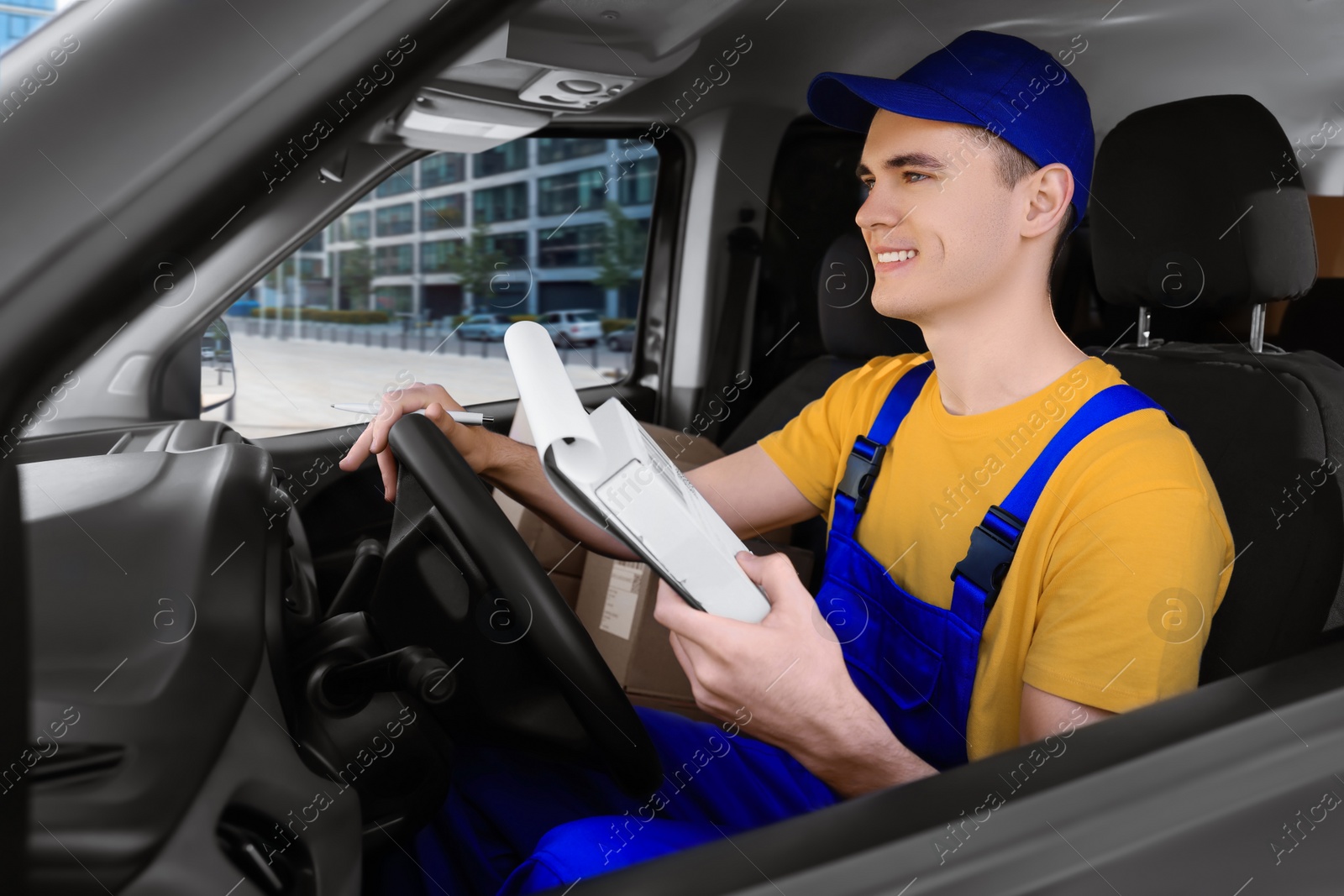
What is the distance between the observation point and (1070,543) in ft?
3.15

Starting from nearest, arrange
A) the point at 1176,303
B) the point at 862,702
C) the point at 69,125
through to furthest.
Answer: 1. the point at 69,125
2. the point at 862,702
3. the point at 1176,303

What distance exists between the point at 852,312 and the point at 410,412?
131cm

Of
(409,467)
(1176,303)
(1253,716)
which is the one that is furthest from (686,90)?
(1253,716)

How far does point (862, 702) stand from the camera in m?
0.85

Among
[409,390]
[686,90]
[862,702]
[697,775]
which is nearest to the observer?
[862,702]

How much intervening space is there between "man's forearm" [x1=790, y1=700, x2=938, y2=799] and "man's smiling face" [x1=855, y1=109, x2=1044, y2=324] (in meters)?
0.50

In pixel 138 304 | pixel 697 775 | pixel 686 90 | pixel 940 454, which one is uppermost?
pixel 686 90

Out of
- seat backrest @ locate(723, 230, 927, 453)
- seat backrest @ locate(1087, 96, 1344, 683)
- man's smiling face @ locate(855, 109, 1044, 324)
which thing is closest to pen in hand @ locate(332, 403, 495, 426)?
man's smiling face @ locate(855, 109, 1044, 324)

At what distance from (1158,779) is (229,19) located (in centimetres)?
63

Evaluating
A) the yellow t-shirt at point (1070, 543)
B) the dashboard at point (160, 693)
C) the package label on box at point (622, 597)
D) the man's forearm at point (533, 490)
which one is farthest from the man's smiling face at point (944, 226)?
the package label on box at point (622, 597)

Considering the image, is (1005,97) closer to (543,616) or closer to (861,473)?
(861,473)

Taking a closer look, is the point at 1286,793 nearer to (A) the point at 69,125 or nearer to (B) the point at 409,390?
(A) the point at 69,125

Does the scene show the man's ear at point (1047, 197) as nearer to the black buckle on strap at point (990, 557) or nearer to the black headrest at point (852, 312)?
the black buckle on strap at point (990, 557)

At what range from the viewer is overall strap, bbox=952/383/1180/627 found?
1000 mm
